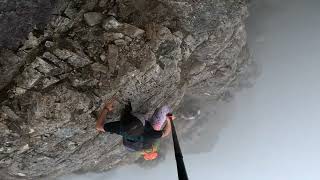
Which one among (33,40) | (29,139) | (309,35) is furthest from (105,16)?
(309,35)

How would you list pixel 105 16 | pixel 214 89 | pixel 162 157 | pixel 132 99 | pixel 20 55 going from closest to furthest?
pixel 20 55
pixel 105 16
pixel 132 99
pixel 214 89
pixel 162 157

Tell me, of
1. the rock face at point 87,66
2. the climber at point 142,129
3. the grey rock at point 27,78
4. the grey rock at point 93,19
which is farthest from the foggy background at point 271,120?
the grey rock at point 93,19

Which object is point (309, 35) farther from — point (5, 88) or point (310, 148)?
point (5, 88)

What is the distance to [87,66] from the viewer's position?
8.05 meters

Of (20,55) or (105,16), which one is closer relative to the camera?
(20,55)

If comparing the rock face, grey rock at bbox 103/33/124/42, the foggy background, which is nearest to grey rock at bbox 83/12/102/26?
the rock face

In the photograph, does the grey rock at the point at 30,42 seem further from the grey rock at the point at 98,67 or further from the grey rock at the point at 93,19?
the grey rock at the point at 98,67

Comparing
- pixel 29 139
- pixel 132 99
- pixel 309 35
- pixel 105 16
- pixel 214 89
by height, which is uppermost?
pixel 309 35

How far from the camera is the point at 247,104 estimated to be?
48.3 feet

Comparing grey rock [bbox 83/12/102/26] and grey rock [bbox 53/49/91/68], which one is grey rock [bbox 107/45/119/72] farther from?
grey rock [bbox 83/12/102/26]

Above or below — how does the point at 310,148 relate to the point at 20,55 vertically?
Result: above

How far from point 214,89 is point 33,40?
7030 millimetres

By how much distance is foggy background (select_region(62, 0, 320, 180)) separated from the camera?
1357cm

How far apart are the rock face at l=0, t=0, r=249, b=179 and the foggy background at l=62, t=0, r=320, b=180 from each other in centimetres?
413
